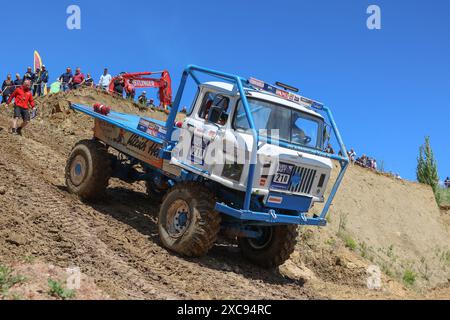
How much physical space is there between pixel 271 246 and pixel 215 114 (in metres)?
2.62

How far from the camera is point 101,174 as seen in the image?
375 inches

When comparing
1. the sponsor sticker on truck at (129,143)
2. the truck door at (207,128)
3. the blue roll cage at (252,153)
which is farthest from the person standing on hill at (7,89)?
the truck door at (207,128)

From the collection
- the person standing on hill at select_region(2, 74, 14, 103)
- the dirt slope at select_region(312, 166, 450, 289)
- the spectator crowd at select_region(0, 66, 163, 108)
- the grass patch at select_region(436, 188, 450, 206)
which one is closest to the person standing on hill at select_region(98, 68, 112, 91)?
the spectator crowd at select_region(0, 66, 163, 108)

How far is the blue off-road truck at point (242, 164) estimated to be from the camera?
7.35 metres

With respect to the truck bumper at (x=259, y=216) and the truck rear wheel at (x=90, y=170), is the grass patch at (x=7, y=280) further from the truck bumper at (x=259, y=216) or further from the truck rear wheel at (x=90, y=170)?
the truck rear wheel at (x=90, y=170)

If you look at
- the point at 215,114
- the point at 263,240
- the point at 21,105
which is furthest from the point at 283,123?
the point at 21,105

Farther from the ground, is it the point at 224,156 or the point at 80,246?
the point at 224,156

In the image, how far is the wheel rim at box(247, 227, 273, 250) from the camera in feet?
29.3

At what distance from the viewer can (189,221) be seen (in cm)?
766
